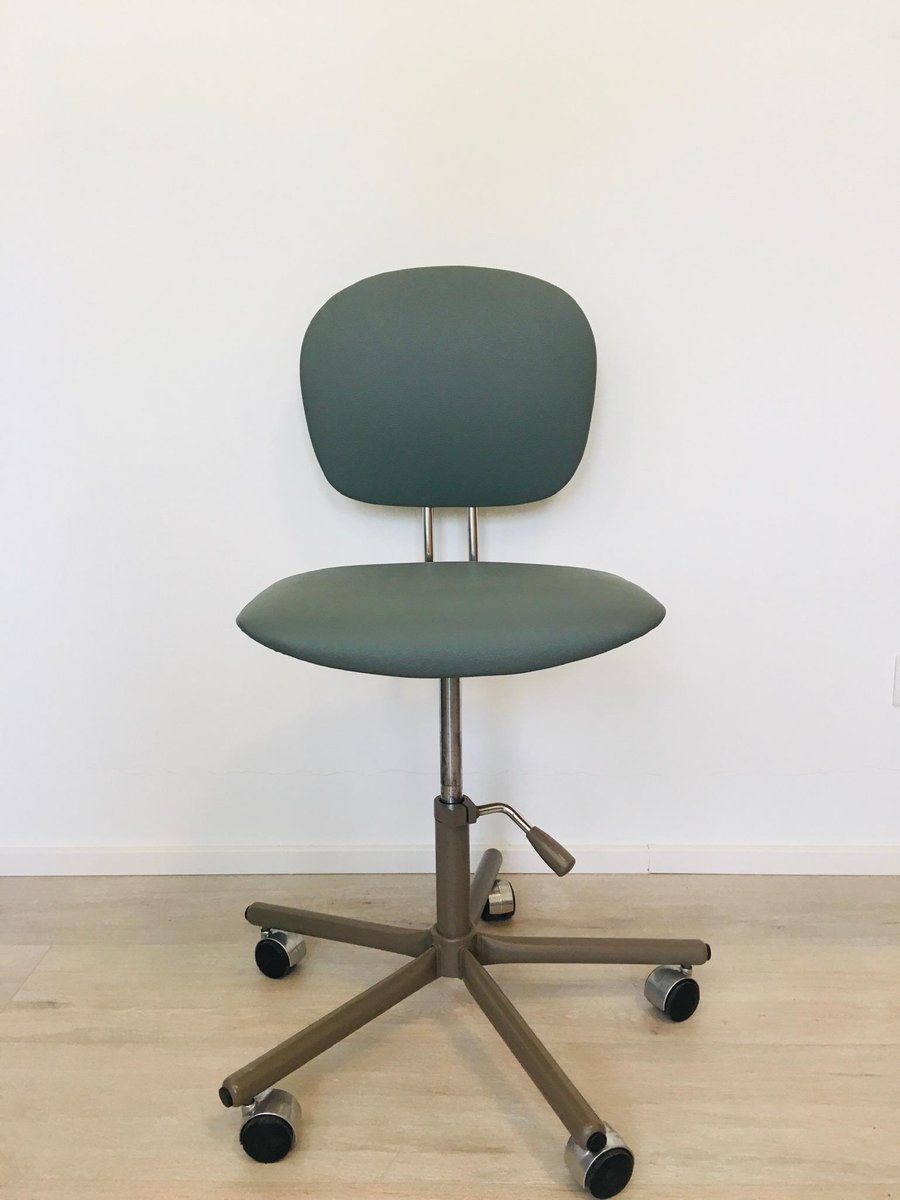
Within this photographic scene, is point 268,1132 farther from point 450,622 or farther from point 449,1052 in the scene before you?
point 450,622

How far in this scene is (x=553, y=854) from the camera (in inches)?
42.9

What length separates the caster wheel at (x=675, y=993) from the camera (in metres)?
1.11

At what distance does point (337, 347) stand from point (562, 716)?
2.38 feet

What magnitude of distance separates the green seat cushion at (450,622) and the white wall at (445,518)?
1.48 ft

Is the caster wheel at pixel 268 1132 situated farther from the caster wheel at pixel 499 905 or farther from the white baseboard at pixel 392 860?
the white baseboard at pixel 392 860

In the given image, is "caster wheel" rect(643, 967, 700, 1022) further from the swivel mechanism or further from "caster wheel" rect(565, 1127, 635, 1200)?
"caster wheel" rect(565, 1127, 635, 1200)

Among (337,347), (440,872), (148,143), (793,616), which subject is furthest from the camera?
(793,616)

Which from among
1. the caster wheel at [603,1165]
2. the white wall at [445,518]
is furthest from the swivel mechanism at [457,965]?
the white wall at [445,518]

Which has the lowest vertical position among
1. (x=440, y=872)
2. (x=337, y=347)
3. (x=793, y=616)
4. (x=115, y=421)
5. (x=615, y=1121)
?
(x=615, y=1121)

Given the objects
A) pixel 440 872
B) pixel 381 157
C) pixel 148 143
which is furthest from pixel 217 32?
pixel 440 872

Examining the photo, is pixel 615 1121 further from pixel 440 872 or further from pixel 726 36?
pixel 726 36

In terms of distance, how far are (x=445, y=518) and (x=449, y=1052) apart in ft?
2.59

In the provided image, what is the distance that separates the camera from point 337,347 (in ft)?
4.02

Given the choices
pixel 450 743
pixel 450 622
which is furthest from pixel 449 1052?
pixel 450 622
